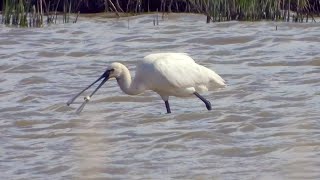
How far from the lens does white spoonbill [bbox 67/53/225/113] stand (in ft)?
27.7

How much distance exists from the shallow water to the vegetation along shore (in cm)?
15

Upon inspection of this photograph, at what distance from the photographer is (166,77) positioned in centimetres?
841

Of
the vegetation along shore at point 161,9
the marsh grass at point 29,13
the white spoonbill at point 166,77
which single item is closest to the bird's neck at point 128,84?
the white spoonbill at point 166,77

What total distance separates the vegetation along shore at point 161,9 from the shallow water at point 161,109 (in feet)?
0.50

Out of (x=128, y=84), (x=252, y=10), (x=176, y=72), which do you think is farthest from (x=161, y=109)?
(x=252, y=10)

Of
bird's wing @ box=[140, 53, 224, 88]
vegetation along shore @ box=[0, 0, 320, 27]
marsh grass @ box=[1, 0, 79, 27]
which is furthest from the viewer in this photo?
marsh grass @ box=[1, 0, 79, 27]

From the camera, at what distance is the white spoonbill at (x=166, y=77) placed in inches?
332

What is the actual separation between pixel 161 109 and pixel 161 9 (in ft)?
21.1

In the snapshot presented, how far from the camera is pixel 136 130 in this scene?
772cm

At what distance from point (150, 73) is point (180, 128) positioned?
873 mm

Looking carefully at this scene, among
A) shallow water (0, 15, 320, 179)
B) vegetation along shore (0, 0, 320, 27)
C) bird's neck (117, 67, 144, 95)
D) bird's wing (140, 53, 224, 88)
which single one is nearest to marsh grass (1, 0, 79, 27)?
vegetation along shore (0, 0, 320, 27)

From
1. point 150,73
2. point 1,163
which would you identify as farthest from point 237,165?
point 150,73

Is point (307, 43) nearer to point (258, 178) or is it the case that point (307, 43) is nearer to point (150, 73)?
point (150, 73)

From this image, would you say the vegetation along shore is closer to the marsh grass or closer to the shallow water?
the marsh grass
